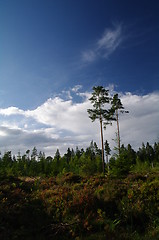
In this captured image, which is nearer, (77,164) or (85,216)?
(85,216)

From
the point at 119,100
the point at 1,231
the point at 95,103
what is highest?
the point at 119,100

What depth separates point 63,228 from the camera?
5.22 m

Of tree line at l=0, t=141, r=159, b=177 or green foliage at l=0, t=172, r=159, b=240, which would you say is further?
tree line at l=0, t=141, r=159, b=177

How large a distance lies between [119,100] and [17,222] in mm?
27861

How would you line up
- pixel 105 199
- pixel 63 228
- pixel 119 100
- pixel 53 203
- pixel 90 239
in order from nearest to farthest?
pixel 90 239 < pixel 63 228 < pixel 53 203 < pixel 105 199 < pixel 119 100

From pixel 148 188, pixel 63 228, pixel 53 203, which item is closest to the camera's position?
pixel 63 228

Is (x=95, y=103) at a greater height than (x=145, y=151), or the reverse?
(x=95, y=103)

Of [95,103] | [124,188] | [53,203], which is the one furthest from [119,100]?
[53,203]

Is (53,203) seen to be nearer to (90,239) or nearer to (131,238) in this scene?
(90,239)

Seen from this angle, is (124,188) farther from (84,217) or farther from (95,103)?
(95,103)

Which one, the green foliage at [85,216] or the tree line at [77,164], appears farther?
the tree line at [77,164]

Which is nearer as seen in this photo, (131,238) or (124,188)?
(131,238)

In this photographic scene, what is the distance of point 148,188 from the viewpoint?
26.9 ft

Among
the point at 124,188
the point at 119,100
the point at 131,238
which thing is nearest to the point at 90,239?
the point at 131,238
